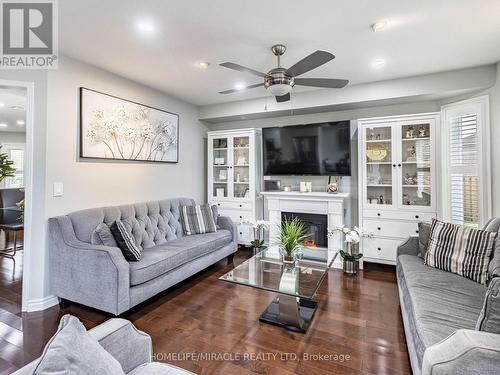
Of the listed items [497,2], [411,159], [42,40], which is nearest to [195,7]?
[42,40]

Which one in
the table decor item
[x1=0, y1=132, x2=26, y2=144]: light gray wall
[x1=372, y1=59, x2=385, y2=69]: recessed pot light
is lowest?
the table decor item

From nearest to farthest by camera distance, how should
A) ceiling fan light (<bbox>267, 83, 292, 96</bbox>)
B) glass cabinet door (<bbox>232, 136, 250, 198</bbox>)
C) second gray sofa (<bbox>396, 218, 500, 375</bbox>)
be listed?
1. second gray sofa (<bbox>396, 218, 500, 375</bbox>)
2. ceiling fan light (<bbox>267, 83, 292, 96</bbox>)
3. glass cabinet door (<bbox>232, 136, 250, 198</bbox>)

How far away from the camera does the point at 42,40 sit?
239cm

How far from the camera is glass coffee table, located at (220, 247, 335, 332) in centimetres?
222

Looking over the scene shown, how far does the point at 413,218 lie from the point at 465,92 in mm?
1701

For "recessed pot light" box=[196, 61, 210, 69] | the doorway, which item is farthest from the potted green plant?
the doorway

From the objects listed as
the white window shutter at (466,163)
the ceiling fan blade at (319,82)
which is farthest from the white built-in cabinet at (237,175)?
the white window shutter at (466,163)

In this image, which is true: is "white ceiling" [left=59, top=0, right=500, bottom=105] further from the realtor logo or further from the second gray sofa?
the second gray sofa

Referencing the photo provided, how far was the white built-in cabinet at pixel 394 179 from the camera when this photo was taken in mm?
3527

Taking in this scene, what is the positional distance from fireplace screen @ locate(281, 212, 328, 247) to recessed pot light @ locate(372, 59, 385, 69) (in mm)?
2148

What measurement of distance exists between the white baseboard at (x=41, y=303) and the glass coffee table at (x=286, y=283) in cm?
185

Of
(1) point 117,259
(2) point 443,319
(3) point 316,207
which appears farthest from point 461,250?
(1) point 117,259

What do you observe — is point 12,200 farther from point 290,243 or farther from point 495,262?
point 495,262

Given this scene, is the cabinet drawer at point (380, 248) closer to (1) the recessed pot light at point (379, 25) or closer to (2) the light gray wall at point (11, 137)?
(1) the recessed pot light at point (379, 25)
